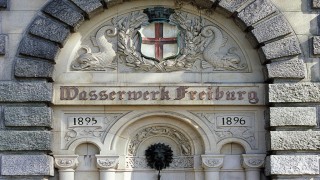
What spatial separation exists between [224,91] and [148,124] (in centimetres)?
153

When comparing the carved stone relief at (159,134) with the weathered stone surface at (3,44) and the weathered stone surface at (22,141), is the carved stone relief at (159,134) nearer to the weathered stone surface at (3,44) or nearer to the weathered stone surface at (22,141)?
the weathered stone surface at (22,141)

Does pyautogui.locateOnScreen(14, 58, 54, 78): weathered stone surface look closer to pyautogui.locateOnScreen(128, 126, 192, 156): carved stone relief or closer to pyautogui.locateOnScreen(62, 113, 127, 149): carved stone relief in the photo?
pyautogui.locateOnScreen(62, 113, 127, 149): carved stone relief

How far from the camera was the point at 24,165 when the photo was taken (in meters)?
13.7

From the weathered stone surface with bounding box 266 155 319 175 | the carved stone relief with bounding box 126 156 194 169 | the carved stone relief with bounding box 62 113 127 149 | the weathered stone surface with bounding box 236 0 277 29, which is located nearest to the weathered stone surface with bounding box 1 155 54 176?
the carved stone relief with bounding box 62 113 127 149

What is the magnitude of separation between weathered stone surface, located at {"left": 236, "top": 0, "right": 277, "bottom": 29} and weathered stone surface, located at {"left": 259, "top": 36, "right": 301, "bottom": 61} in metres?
0.52

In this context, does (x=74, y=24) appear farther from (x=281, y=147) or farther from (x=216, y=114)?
(x=281, y=147)

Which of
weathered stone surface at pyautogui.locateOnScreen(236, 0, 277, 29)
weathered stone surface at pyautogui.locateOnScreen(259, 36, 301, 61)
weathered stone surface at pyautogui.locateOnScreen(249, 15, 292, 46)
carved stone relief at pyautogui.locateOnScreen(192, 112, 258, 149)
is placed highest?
weathered stone surface at pyautogui.locateOnScreen(236, 0, 277, 29)

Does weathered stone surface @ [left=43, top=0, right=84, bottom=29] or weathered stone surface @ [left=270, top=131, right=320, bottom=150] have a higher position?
weathered stone surface @ [left=43, top=0, right=84, bottom=29]

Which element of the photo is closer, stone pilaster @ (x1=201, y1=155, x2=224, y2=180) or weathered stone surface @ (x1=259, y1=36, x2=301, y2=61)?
weathered stone surface @ (x1=259, y1=36, x2=301, y2=61)

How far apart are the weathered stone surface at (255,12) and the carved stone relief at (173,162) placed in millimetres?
2705

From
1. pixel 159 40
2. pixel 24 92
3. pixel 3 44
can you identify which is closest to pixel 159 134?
pixel 159 40

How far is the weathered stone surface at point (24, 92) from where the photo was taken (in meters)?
13.8

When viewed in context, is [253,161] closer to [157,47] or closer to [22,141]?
[157,47]

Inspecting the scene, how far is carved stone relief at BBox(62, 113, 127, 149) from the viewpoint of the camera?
1422 centimetres
